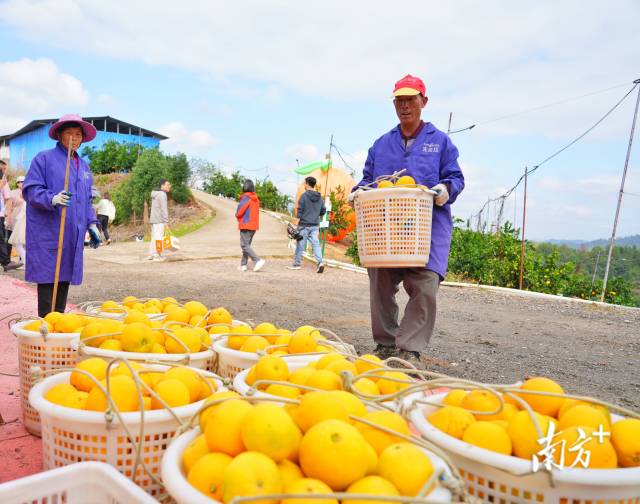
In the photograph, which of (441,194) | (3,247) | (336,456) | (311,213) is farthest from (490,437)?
(3,247)

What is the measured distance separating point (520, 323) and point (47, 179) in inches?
232

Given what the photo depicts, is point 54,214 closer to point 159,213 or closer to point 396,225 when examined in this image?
point 396,225

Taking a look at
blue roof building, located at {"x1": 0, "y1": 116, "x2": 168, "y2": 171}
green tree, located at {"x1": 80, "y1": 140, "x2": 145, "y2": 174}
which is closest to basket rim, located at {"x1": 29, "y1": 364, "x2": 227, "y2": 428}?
green tree, located at {"x1": 80, "y1": 140, "x2": 145, "y2": 174}

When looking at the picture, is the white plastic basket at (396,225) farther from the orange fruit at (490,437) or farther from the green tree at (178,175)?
the green tree at (178,175)

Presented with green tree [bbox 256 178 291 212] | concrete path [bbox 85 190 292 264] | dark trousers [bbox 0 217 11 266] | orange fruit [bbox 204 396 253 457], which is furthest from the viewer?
green tree [bbox 256 178 291 212]

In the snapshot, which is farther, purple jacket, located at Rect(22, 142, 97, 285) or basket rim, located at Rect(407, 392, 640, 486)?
purple jacket, located at Rect(22, 142, 97, 285)

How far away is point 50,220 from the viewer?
3934 millimetres

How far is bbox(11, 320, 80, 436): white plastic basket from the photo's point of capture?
2.56 meters

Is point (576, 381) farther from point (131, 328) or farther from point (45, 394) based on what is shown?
point (45, 394)

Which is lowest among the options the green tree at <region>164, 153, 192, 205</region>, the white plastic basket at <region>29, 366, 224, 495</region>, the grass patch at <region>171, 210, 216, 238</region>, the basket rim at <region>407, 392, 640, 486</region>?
the white plastic basket at <region>29, 366, 224, 495</region>

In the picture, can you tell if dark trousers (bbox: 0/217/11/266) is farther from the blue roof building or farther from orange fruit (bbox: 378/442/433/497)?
the blue roof building

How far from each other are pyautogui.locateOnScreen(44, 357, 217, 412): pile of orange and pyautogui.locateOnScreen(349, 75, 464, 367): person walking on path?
224 cm

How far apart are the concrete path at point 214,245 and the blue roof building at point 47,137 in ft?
95.3

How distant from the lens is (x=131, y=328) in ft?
7.66
